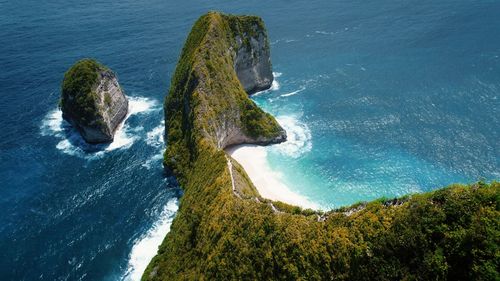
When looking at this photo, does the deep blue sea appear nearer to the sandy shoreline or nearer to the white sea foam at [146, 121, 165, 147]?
the white sea foam at [146, 121, 165, 147]

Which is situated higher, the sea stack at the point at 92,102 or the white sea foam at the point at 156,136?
the sea stack at the point at 92,102

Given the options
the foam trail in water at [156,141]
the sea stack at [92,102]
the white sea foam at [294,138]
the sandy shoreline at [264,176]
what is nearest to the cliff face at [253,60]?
the white sea foam at [294,138]

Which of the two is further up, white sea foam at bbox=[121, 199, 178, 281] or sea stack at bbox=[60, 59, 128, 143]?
sea stack at bbox=[60, 59, 128, 143]

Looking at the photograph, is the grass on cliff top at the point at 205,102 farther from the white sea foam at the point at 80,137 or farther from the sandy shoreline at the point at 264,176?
the white sea foam at the point at 80,137

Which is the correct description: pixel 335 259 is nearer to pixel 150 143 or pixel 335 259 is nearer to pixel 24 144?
pixel 150 143

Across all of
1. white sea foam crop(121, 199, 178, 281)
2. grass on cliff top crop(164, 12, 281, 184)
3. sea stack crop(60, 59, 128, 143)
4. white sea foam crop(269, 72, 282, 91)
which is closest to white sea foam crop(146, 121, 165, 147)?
grass on cliff top crop(164, 12, 281, 184)

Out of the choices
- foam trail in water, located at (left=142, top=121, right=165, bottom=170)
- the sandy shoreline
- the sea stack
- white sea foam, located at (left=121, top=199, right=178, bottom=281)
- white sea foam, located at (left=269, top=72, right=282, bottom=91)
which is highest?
the sea stack

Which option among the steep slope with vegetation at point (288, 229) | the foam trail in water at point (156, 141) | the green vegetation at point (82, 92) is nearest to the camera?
the steep slope with vegetation at point (288, 229)

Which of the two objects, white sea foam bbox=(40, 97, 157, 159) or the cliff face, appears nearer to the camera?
white sea foam bbox=(40, 97, 157, 159)
